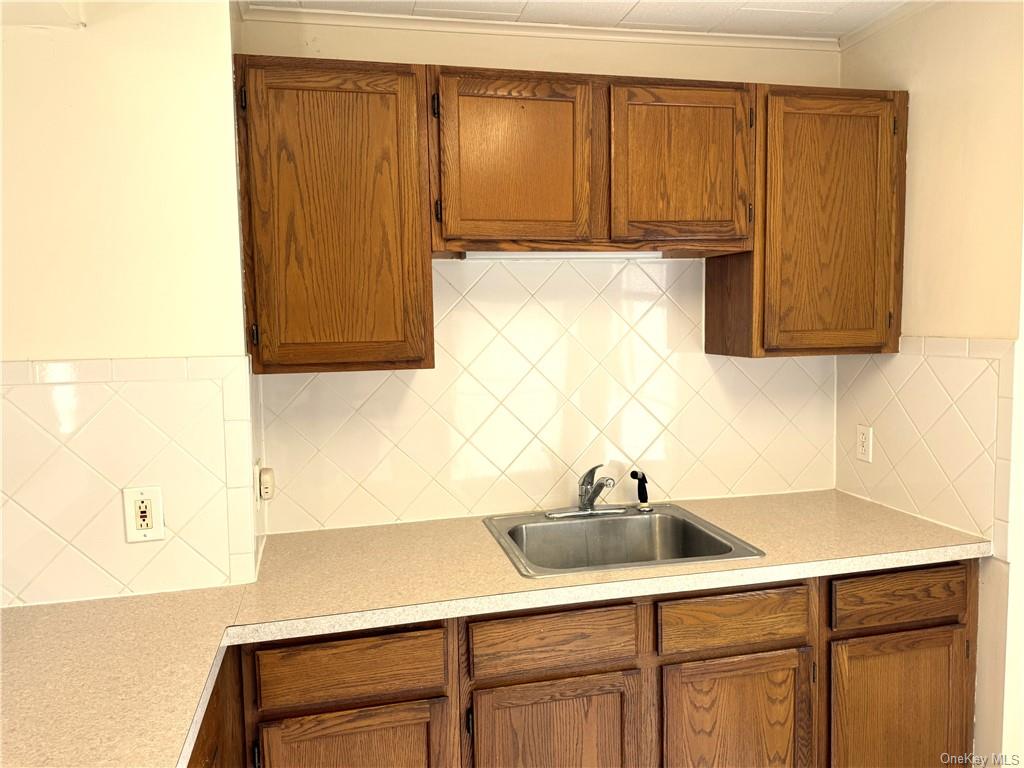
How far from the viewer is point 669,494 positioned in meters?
2.42

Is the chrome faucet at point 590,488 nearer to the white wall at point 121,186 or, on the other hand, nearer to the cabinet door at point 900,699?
the cabinet door at point 900,699

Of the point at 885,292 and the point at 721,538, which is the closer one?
the point at 721,538

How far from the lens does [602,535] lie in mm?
2262

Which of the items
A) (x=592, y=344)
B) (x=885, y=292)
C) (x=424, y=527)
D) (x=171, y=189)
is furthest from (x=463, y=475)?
(x=885, y=292)

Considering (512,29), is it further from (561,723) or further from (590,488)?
(561,723)

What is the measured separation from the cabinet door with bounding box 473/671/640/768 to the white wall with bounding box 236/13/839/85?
5.57 feet

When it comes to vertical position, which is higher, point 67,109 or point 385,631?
point 67,109

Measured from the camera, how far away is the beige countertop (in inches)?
45.6

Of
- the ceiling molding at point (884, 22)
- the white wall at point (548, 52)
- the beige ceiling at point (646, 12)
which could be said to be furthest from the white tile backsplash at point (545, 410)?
the ceiling molding at point (884, 22)

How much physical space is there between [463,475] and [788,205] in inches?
47.7

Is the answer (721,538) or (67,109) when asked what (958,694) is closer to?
(721,538)

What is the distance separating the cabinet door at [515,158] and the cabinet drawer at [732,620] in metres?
0.97

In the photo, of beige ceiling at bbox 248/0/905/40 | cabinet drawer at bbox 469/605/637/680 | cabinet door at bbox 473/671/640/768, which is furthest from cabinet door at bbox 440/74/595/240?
cabinet door at bbox 473/671/640/768

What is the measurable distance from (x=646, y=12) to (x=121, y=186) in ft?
4.79
